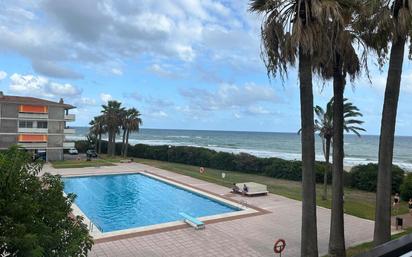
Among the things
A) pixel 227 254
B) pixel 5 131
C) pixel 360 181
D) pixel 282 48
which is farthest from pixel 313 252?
pixel 5 131

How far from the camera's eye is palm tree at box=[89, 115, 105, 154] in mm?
54919

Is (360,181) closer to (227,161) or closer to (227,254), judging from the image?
(227,161)

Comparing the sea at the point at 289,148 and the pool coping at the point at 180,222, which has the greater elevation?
the sea at the point at 289,148

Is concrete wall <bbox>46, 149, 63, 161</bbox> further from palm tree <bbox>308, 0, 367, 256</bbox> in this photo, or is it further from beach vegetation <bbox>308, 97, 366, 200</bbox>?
palm tree <bbox>308, 0, 367, 256</bbox>

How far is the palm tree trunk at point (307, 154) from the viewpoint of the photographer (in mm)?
9438

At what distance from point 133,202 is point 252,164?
1524 centimetres

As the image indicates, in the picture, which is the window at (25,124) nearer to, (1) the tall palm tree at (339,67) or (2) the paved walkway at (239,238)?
(2) the paved walkway at (239,238)

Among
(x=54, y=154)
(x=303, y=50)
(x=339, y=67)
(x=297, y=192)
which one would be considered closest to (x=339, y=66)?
(x=339, y=67)

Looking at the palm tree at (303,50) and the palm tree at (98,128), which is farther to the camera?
the palm tree at (98,128)

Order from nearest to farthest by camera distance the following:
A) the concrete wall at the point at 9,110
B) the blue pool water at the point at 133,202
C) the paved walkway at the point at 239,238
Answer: the paved walkway at the point at 239,238 → the blue pool water at the point at 133,202 → the concrete wall at the point at 9,110

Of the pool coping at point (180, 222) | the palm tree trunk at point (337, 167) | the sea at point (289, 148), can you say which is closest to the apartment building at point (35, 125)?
the sea at point (289, 148)

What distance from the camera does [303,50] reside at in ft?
29.7

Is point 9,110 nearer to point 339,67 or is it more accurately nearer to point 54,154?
point 54,154

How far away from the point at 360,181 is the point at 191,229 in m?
17.1
